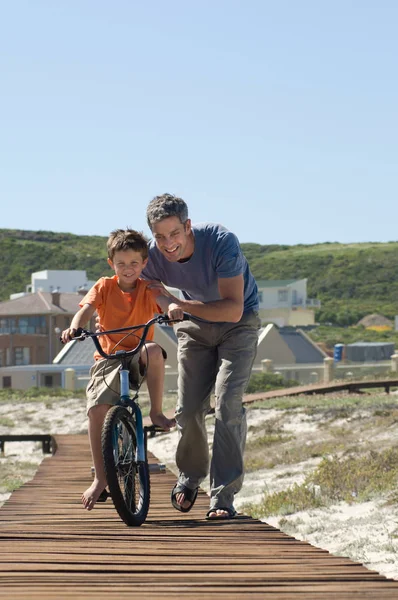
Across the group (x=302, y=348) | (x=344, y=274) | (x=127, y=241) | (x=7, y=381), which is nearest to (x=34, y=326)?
(x=7, y=381)

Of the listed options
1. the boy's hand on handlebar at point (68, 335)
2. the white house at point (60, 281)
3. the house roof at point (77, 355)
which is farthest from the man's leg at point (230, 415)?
the white house at point (60, 281)

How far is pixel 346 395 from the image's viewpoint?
1035 inches

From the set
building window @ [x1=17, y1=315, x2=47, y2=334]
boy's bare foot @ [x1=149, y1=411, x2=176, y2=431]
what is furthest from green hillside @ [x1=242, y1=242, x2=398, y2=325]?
boy's bare foot @ [x1=149, y1=411, x2=176, y2=431]

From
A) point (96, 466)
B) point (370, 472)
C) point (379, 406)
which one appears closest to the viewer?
point (96, 466)

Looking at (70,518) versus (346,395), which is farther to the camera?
(346,395)

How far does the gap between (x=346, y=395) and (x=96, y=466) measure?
20.2 metres

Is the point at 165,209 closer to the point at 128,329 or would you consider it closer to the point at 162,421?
the point at 128,329

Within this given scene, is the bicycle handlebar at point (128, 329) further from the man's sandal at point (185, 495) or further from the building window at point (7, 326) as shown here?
the building window at point (7, 326)

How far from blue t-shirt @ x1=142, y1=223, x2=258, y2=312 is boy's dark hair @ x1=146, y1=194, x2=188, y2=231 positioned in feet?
0.80

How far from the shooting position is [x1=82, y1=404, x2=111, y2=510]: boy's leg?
259 inches

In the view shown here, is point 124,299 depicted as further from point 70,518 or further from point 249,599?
point 249,599

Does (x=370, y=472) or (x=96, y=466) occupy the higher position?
(x=96, y=466)

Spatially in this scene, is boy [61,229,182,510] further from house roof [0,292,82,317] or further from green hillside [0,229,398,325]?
green hillside [0,229,398,325]

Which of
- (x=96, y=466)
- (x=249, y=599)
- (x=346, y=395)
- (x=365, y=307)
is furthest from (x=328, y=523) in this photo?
(x=365, y=307)
